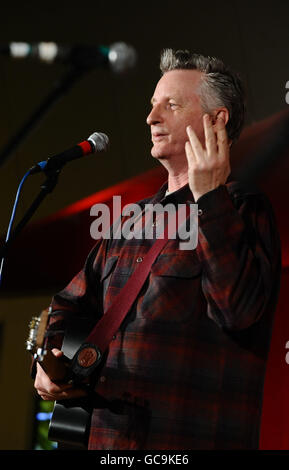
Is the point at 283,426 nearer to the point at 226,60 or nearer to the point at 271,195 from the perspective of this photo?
the point at 271,195

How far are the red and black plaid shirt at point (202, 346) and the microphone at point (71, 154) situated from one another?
1.24 ft

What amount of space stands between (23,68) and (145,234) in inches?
146

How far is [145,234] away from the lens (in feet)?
6.40

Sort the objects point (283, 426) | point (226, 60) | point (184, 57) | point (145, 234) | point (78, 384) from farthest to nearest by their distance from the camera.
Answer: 1. point (226, 60)
2. point (283, 426)
3. point (184, 57)
4. point (145, 234)
5. point (78, 384)

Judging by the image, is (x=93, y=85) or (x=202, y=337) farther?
(x=93, y=85)

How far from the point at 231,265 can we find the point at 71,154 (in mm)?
575

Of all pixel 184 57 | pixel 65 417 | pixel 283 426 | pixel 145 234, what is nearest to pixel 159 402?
pixel 65 417

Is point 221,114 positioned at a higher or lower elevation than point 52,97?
higher

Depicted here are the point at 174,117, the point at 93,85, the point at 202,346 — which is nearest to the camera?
the point at 202,346

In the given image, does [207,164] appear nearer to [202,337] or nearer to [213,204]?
[213,204]

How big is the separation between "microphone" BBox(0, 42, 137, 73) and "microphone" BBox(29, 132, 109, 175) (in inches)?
17.3

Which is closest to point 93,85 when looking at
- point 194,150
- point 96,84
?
point 96,84

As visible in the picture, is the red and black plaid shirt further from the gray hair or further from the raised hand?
the gray hair

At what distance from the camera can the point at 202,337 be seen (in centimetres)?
167
